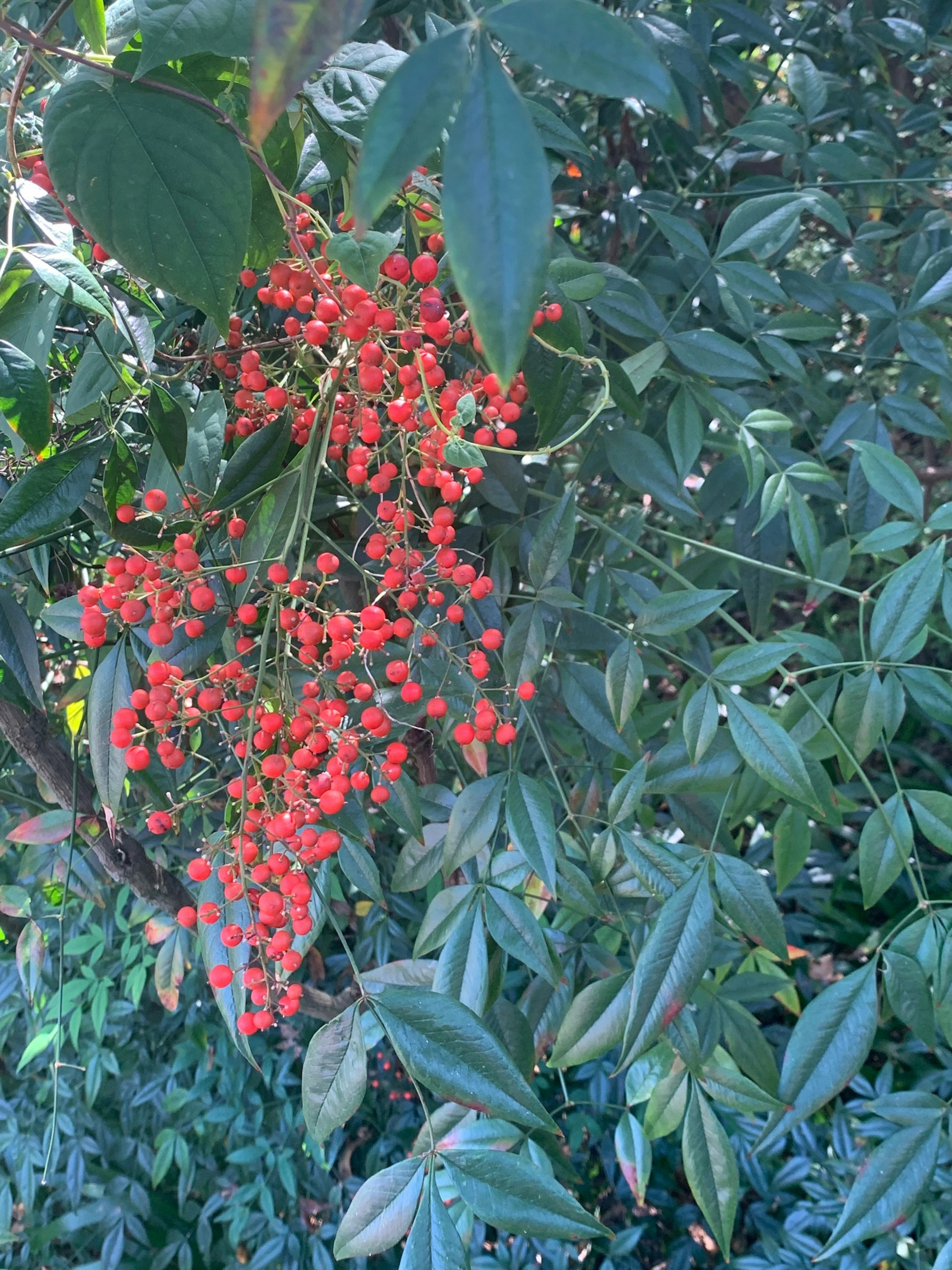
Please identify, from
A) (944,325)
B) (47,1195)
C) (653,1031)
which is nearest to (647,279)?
(653,1031)

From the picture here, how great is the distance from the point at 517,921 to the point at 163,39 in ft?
1.85

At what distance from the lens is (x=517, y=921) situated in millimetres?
662

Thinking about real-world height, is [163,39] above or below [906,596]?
above

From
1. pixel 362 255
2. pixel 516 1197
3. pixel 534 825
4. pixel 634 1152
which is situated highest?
pixel 362 255

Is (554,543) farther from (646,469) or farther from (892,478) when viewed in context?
(892,478)

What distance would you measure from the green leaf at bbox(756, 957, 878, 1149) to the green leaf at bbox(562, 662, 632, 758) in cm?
23

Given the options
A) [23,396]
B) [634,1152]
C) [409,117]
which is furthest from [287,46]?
[634,1152]

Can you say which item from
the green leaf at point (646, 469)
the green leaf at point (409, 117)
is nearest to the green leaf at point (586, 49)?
the green leaf at point (409, 117)

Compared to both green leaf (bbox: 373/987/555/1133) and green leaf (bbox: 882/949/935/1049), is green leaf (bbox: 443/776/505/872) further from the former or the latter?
green leaf (bbox: 882/949/935/1049)

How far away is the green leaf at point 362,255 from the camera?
1.44ft

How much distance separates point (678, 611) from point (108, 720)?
1.39 ft

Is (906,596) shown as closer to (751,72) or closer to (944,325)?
(751,72)

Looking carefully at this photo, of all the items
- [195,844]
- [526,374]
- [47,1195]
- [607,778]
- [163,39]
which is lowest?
[47,1195]

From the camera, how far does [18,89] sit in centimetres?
42
